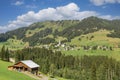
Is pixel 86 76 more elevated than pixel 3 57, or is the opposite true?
pixel 3 57

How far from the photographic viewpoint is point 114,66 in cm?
17550

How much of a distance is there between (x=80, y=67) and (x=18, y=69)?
277ft

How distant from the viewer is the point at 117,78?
165625 millimetres

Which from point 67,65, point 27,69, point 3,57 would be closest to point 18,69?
point 27,69

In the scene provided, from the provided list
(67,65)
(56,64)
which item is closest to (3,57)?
(56,64)

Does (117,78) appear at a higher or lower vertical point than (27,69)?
lower

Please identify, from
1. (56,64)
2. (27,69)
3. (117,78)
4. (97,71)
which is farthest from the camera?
(56,64)

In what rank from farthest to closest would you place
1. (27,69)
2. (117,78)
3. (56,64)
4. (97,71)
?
(56,64)
(117,78)
(97,71)
(27,69)

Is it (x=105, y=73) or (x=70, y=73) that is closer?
(x=105, y=73)

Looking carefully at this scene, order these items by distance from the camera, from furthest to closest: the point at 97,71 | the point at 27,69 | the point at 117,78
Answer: the point at 117,78 → the point at 97,71 → the point at 27,69

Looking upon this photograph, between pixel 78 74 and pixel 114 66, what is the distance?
102 ft

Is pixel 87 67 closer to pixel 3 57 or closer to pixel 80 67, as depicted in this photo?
pixel 80 67

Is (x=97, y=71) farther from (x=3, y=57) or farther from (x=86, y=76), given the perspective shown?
(x=3, y=57)

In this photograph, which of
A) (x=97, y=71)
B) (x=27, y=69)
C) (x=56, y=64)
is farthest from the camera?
(x=56, y=64)
